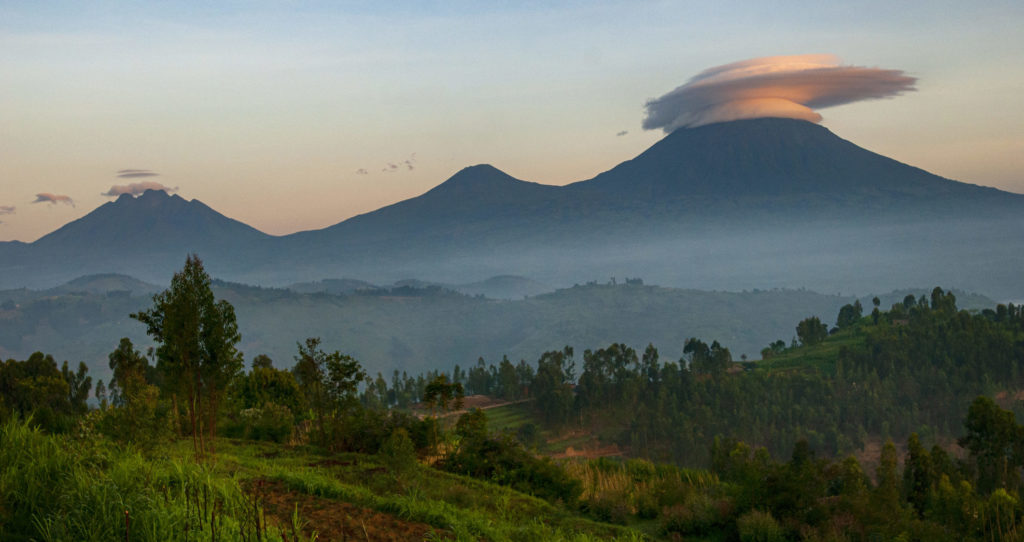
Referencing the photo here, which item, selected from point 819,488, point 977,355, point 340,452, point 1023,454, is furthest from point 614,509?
point 977,355

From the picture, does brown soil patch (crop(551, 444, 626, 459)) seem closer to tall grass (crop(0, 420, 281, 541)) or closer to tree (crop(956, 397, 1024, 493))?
tree (crop(956, 397, 1024, 493))

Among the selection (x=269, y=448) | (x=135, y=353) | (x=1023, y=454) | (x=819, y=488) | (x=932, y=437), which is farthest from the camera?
(x=932, y=437)

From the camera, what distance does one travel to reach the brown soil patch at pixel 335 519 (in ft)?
25.7

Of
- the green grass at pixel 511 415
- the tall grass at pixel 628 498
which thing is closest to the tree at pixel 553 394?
the green grass at pixel 511 415

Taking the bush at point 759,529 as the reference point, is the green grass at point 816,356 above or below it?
below

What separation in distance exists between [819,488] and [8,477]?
14639 millimetres

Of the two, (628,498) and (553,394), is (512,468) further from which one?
(553,394)

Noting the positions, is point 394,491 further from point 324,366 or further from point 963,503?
point 963,503

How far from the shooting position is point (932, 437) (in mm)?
71750

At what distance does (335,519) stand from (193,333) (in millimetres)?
8185

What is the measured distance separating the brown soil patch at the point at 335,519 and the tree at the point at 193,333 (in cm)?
641

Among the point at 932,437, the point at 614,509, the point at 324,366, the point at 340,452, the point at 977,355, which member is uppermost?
the point at 324,366

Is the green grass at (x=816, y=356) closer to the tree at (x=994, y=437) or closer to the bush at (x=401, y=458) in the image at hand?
the tree at (x=994, y=437)

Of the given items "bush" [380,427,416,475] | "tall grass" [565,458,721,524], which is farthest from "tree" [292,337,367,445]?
"tall grass" [565,458,721,524]
